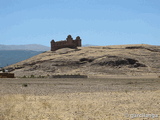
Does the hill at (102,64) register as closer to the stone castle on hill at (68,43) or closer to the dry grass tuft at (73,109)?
the stone castle on hill at (68,43)

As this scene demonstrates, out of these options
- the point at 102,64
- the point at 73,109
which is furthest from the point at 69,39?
the point at 73,109

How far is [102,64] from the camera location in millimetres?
55125

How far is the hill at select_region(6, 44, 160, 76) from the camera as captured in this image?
51.2 meters

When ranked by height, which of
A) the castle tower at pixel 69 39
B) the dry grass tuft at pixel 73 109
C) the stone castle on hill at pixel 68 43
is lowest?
the dry grass tuft at pixel 73 109

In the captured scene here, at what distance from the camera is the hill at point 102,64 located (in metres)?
51.2

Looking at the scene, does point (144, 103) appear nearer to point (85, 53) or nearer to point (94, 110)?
point (94, 110)

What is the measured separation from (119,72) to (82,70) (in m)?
7.30

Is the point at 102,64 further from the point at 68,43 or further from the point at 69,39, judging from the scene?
the point at 68,43

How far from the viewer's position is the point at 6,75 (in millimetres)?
44375

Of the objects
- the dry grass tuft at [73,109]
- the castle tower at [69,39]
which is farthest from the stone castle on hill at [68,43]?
the dry grass tuft at [73,109]

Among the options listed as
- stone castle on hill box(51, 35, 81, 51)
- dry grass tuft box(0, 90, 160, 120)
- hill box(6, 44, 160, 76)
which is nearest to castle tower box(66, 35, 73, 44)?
stone castle on hill box(51, 35, 81, 51)

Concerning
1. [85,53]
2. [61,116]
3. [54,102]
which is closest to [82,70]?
[85,53]

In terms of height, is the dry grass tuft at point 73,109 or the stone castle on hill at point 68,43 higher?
the stone castle on hill at point 68,43

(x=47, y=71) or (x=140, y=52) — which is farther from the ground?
(x=140, y=52)
